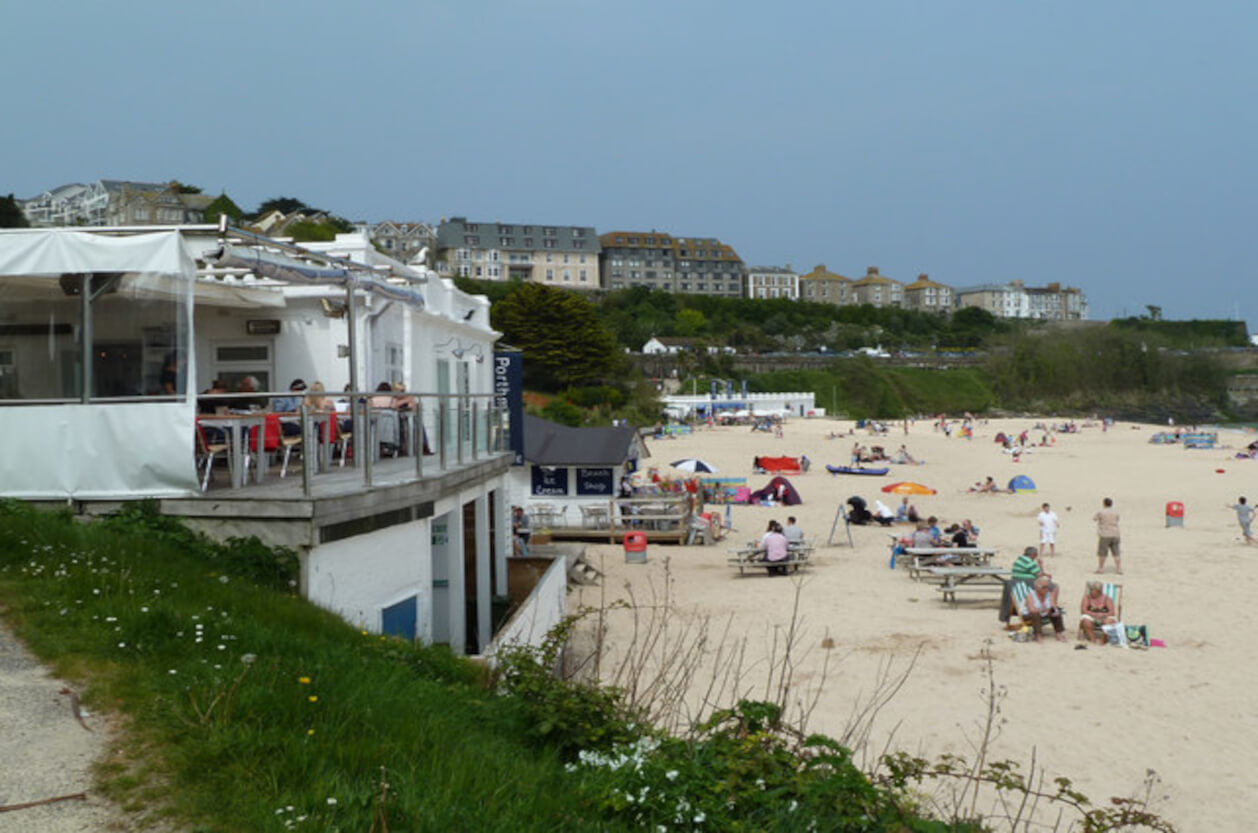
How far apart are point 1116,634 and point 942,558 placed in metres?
5.63

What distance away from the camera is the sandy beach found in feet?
30.1

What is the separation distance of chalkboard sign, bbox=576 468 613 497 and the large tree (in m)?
42.6

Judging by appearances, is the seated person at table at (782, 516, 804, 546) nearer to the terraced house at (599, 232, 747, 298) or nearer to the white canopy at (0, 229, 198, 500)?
the white canopy at (0, 229, 198, 500)

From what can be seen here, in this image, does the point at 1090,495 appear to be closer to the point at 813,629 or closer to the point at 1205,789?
Result: the point at 813,629

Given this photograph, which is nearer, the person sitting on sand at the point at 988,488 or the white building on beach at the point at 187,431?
the white building on beach at the point at 187,431

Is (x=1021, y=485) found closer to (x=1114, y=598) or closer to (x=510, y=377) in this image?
(x=1114, y=598)

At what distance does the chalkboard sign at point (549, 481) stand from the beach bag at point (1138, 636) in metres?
14.0

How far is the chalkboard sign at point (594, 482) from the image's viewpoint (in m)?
24.3

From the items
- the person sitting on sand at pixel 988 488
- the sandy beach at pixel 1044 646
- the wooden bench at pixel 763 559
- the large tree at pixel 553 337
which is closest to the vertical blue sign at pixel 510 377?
the sandy beach at pixel 1044 646

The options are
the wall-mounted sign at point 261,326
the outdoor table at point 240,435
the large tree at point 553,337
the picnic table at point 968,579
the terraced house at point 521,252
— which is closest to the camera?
the outdoor table at point 240,435

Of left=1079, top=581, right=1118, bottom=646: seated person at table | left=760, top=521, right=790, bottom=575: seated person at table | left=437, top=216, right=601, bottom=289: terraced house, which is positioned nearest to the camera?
left=1079, top=581, right=1118, bottom=646: seated person at table

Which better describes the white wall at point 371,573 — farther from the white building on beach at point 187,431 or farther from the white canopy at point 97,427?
the white canopy at point 97,427

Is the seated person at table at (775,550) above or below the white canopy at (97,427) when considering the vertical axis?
below

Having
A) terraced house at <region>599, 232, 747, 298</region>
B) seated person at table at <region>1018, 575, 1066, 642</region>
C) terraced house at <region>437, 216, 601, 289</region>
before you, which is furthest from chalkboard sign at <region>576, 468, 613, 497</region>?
terraced house at <region>599, 232, 747, 298</region>
